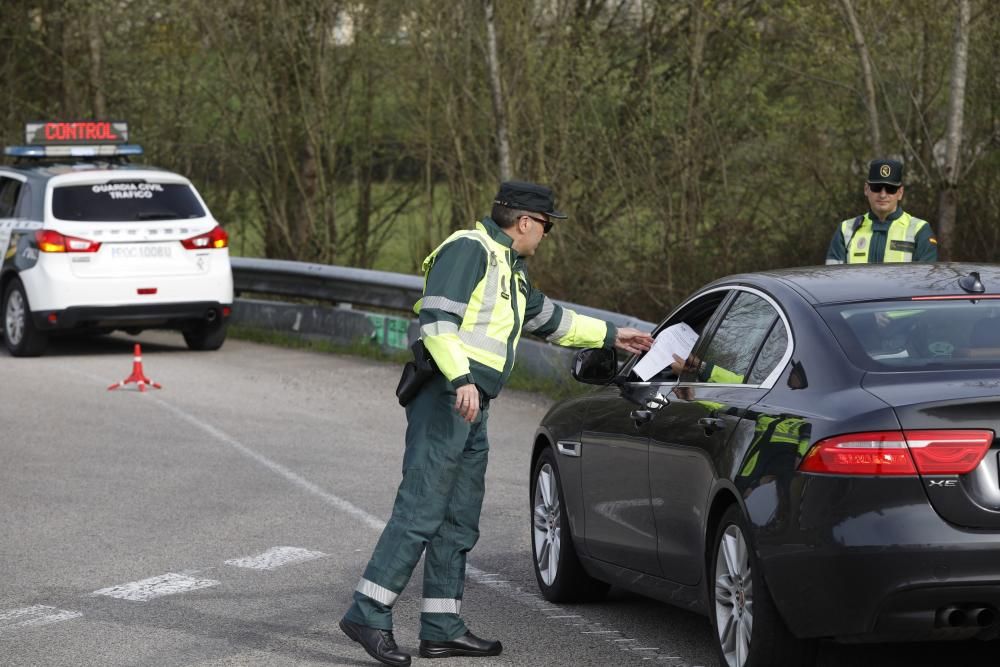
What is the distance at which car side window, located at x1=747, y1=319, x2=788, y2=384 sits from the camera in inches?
235

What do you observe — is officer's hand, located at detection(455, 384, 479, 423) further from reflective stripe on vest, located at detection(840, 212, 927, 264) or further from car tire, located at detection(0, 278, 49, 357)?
car tire, located at detection(0, 278, 49, 357)

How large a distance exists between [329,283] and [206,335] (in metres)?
1.53

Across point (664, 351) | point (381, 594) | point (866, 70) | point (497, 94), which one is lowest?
point (381, 594)

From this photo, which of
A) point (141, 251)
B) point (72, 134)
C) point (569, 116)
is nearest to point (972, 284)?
point (141, 251)

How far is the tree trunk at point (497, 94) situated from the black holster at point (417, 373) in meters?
13.0

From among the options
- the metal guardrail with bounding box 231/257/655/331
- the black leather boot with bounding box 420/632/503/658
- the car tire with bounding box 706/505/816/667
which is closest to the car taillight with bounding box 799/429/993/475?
the car tire with bounding box 706/505/816/667

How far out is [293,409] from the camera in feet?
47.4

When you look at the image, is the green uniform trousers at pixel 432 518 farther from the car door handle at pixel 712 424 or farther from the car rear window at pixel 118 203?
the car rear window at pixel 118 203

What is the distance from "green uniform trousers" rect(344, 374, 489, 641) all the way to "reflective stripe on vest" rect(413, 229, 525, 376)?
0.18 meters

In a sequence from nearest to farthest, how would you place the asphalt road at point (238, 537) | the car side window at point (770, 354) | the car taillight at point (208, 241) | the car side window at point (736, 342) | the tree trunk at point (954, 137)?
1. the car side window at point (770, 354)
2. the car side window at point (736, 342)
3. the asphalt road at point (238, 537)
4. the tree trunk at point (954, 137)
5. the car taillight at point (208, 241)

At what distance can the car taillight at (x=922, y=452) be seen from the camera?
5.18 m

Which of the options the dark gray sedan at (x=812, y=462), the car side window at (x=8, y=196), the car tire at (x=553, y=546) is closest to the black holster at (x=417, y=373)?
the dark gray sedan at (x=812, y=462)

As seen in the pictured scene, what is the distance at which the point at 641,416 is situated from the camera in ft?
22.1

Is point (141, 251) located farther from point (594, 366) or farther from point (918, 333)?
point (918, 333)
